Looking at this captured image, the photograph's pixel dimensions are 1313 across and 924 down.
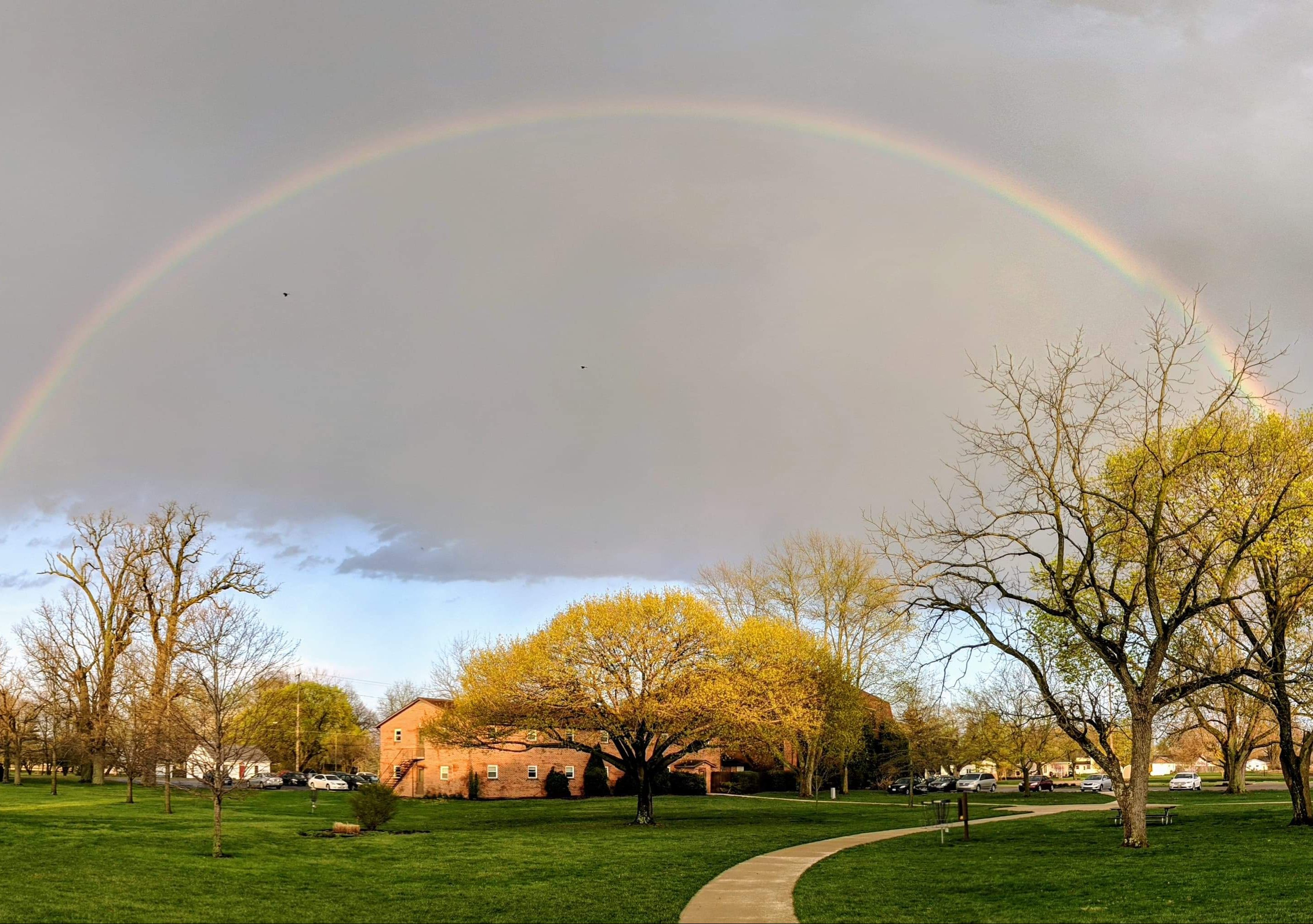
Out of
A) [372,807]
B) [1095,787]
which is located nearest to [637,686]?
[372,807]

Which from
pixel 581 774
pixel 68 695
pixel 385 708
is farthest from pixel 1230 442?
pixel 385 708

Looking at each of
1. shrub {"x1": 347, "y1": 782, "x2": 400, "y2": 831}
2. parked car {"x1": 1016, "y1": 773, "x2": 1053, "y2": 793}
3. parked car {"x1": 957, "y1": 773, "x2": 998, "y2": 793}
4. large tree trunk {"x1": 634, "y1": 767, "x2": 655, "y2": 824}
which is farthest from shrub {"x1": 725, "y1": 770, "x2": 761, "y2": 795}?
shrub {"x1": 347, "y1": 782, "x2": 400, "y2": 831}

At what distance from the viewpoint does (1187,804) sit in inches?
1773

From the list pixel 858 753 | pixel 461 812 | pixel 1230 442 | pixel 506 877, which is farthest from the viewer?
pixel 858 753

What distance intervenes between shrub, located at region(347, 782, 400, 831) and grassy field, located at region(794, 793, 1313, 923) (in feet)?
54.8

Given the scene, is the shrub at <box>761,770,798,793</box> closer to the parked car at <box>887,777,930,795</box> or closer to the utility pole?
the parked car at <box>887,777,930,795</box>

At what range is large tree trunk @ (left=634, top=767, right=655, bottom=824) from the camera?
3809cm

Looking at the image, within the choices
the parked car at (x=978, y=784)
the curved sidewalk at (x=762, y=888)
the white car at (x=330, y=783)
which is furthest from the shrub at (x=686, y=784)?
the curved sidewalk at (x=762, y=888)

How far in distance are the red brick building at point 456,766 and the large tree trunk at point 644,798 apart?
32752 millimetres

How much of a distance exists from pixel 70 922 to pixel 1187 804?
149 feet

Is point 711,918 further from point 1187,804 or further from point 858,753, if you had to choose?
point 858,753

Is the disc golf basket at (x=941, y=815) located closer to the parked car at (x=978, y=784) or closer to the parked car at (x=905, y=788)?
the parked car at (x=905, y=788)

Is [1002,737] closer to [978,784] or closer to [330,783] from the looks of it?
[978,784]

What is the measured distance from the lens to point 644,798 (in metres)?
38.1
